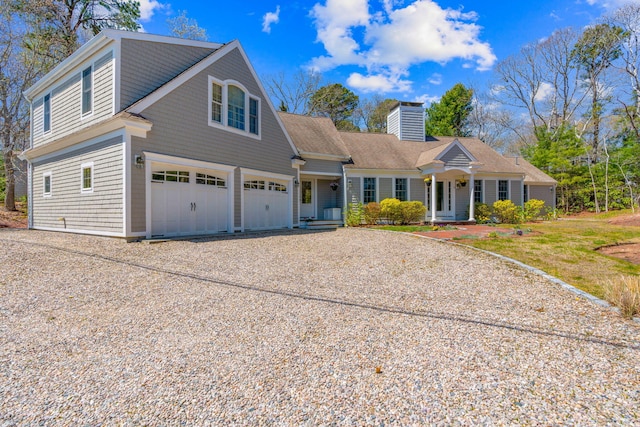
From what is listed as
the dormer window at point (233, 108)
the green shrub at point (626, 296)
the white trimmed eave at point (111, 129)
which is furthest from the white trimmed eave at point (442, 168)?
the white trimmed eave at point (111, 129)

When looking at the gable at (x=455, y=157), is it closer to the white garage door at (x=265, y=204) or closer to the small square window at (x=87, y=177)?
the white garage door at (x=265, y=204)

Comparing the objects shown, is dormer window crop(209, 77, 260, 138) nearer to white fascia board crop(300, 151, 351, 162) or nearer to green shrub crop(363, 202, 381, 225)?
white fascia board crop(300, 151, 351, 162)

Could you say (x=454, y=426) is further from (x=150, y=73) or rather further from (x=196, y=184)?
(x=150, y=73)

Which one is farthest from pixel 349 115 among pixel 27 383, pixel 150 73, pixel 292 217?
pixel 27 383

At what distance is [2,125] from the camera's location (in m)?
18.5

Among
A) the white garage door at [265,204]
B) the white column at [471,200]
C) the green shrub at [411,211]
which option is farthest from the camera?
the white column at [471,200]

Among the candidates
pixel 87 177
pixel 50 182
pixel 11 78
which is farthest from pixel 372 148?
pixel 11 78

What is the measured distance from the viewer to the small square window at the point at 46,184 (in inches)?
498

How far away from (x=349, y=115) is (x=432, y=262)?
1231 inches

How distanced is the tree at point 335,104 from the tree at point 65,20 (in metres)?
17.1

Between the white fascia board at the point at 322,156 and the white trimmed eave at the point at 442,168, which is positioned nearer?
the white fascia board at the point at 322,156

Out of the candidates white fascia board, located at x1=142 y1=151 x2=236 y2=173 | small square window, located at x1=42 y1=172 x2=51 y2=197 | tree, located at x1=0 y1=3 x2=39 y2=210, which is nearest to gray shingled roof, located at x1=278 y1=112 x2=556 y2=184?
white fascia board, located at x1=142 y1=151 x2=236 y2=173

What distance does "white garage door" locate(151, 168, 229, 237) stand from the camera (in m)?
9.84

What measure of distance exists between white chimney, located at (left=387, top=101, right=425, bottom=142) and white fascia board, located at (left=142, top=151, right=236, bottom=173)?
13.0m
